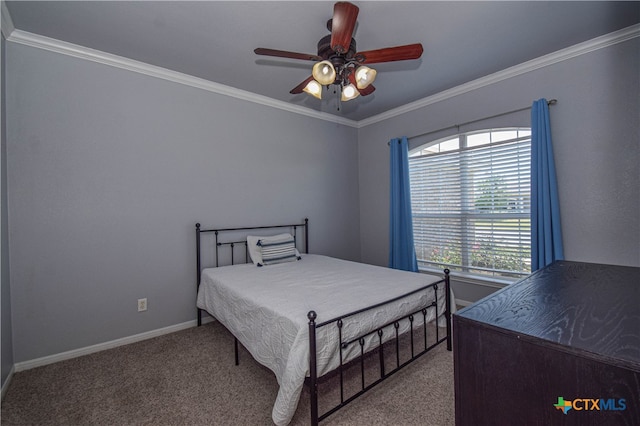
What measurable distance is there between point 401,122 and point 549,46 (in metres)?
1.72

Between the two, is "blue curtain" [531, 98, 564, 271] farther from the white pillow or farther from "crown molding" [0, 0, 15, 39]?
"crown molding" [0, 0, 15, 39]

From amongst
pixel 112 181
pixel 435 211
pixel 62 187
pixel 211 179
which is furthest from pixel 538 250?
pixel 62 187

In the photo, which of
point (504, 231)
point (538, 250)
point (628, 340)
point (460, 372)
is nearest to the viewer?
point (628, 340)

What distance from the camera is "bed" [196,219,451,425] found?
57.9 inches

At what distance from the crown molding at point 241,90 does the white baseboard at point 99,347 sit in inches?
97.9

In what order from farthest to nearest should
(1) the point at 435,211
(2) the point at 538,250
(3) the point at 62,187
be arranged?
(1) the point at 435,211 → (2) the point at 538,250 → (3) the point at 62,187

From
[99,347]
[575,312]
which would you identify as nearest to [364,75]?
[575,312]

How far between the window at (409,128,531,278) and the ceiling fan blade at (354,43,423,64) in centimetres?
186

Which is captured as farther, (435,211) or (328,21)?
(435,211)

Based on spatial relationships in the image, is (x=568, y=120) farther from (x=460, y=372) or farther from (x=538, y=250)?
(x=460, y=372)

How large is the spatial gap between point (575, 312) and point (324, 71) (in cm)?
174

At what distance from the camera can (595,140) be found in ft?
8.21

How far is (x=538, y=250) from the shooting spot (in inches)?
107

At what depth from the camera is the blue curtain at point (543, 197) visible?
104 inches
